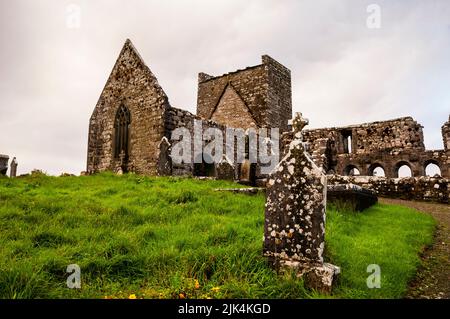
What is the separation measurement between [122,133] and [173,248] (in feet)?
46.2

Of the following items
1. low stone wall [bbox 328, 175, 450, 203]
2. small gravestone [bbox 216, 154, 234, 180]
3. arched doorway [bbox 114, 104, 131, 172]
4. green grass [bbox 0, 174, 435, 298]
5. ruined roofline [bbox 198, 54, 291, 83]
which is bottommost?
green grass [bbox 0, 174, 435, 298]

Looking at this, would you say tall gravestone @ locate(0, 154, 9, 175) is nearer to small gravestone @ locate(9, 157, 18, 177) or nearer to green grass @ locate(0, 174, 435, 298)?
small gravestone @ locate(9, 157, 18, 177)

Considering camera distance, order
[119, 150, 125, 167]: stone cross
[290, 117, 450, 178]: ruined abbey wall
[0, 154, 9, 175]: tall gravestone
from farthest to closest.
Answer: [290, 117, 450, 178]: ruined abbey wall, [119, 150, 125, 167]: stone cross, [0, 154, 9, 175]: tall gravestone

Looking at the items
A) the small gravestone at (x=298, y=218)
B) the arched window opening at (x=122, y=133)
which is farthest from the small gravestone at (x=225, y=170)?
the small gravestone at (x=298, y=218)

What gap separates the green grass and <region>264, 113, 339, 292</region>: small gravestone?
0.21 meters

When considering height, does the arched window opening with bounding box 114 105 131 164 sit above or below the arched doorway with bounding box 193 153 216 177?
above

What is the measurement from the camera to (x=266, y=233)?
14.0 feet

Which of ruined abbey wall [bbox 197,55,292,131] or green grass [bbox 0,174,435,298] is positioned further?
ruined abbey wall [bbox 197,55,292,131]

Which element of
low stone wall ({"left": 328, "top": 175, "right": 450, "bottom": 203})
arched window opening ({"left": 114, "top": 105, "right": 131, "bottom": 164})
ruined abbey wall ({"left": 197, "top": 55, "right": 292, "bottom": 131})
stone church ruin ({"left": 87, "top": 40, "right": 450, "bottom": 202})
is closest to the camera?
low stone wall ({"left": 328, "top": 175, "right": 450, "bottom": 203})

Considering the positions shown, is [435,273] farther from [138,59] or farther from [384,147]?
[384,147]

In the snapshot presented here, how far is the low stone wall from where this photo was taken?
10969mm

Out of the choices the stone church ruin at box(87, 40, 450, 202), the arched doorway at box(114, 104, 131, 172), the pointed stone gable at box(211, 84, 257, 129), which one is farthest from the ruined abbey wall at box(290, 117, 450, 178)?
the arched doorway at box(114, 104, 131, 172)
